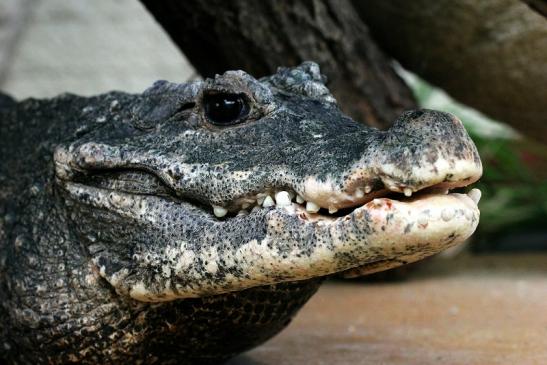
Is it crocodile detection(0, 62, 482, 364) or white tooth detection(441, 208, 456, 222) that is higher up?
crocodile detection(0, 62, 482, 364)

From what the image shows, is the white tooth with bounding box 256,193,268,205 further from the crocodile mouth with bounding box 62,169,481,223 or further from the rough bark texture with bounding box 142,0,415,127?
the rough bark texture with bounding box 142,0,415,127

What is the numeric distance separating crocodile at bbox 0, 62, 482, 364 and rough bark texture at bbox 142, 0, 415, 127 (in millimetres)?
939

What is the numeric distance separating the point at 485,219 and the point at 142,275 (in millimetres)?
4502

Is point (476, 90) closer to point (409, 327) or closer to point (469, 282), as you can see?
point (469, 282)

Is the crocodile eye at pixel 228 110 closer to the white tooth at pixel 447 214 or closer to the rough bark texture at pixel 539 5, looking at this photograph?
the white tooth at pixel 447 214

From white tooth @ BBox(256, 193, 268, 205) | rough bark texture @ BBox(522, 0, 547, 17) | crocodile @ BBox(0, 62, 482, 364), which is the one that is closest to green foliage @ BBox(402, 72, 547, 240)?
rough bark texture @ BBox(522, 0, 547, 17)

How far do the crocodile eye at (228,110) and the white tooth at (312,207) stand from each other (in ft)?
1.36

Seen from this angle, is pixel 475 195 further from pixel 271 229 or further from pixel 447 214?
pixel 271 229

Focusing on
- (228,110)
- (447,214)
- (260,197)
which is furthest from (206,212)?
(447,214)

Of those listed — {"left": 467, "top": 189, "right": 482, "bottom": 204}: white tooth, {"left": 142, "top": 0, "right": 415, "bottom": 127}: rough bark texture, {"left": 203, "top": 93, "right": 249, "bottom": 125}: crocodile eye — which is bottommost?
{"left": 467, "top": 189, "right": 482, "bottom": 204}: white tooth

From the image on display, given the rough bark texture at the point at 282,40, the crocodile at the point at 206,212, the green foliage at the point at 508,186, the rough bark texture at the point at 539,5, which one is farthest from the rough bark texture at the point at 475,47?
the crocodile at the point at 206,212

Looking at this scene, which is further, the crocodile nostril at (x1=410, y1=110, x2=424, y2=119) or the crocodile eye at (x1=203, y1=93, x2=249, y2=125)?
the crocodile eye at (x1=203, y1=93, x2=249, y2=125)

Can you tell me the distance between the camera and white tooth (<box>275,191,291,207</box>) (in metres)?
1.76

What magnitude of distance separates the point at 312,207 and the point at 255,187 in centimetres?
17
